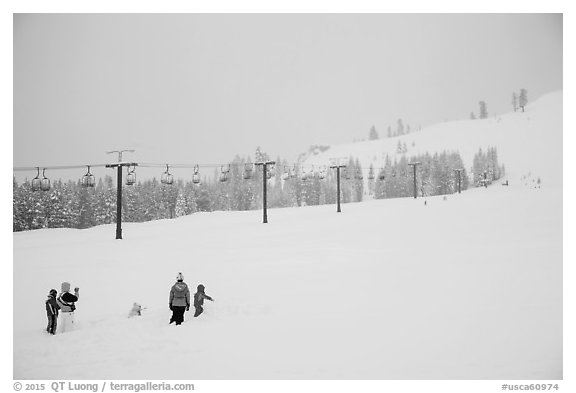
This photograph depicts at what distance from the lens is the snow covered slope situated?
288 inches

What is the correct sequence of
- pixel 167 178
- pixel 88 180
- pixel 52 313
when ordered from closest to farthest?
pixel 52 313, pixel 88 180, pixel 167 178

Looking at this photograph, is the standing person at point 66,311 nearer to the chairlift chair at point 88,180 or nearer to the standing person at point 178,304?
the standing person at point 178,304

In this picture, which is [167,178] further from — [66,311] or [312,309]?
[312,309]

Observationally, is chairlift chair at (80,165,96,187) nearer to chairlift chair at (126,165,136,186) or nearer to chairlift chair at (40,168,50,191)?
chairlift chair at (40,168,50,191)

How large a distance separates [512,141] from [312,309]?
17347 centimetres

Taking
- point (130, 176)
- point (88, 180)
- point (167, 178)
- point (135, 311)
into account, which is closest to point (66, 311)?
point (135, 311)

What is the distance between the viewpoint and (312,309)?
1012 cm

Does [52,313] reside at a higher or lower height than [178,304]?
lower

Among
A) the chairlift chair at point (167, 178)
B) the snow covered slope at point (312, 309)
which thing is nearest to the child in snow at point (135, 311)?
the snow covered slope at point (312, 309)

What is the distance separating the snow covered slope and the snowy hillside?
11758 centimetres

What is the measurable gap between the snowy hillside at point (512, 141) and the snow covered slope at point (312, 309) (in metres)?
118

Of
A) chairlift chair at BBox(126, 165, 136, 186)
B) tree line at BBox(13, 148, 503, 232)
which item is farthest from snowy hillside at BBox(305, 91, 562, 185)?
chairlift chair at BBox(126, 165, 136, 186)

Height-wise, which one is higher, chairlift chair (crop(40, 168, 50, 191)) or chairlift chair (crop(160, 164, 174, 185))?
chairlift chair (crop(160, 164, 174, 185))

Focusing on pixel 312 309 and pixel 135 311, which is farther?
pixel 135 311
